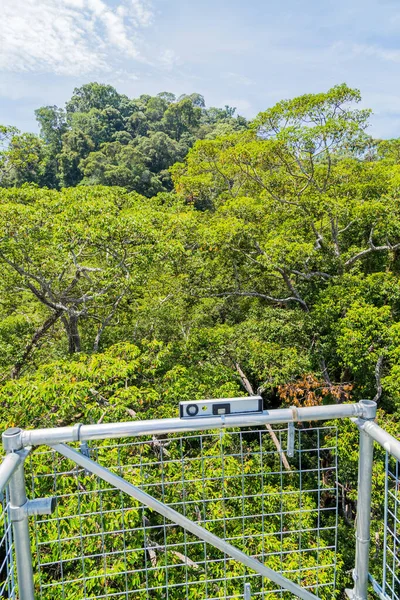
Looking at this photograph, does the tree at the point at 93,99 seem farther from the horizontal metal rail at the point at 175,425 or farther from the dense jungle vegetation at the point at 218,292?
the horizontal metal rail at the point at 175,425

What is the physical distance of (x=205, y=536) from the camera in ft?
4.45

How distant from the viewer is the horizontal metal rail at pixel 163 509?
1.28 metres

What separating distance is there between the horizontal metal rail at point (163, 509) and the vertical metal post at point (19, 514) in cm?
13

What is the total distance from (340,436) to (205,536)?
5.02m

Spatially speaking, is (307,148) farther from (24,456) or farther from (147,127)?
(147,127)

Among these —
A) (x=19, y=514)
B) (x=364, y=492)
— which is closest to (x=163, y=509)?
(x=19, y=514)

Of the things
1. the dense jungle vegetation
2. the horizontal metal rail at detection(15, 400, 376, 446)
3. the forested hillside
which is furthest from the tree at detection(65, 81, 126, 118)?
the horizontal metal rail at detection(15, 400, 376, 446)

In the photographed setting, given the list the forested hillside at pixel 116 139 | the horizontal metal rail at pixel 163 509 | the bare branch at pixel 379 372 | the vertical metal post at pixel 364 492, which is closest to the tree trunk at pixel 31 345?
the bare branch at pixel 379 372

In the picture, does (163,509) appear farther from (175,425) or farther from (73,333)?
(73,333)

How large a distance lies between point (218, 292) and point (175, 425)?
7.98 meters

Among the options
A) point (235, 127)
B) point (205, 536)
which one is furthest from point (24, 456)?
point (235, 127)

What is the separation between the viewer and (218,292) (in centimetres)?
925

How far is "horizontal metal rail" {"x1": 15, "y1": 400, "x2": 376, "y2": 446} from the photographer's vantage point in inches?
49.3

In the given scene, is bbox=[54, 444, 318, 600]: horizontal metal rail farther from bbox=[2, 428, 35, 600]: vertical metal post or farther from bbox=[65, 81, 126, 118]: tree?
bbox=[65, 81, 126, 118]: tree
